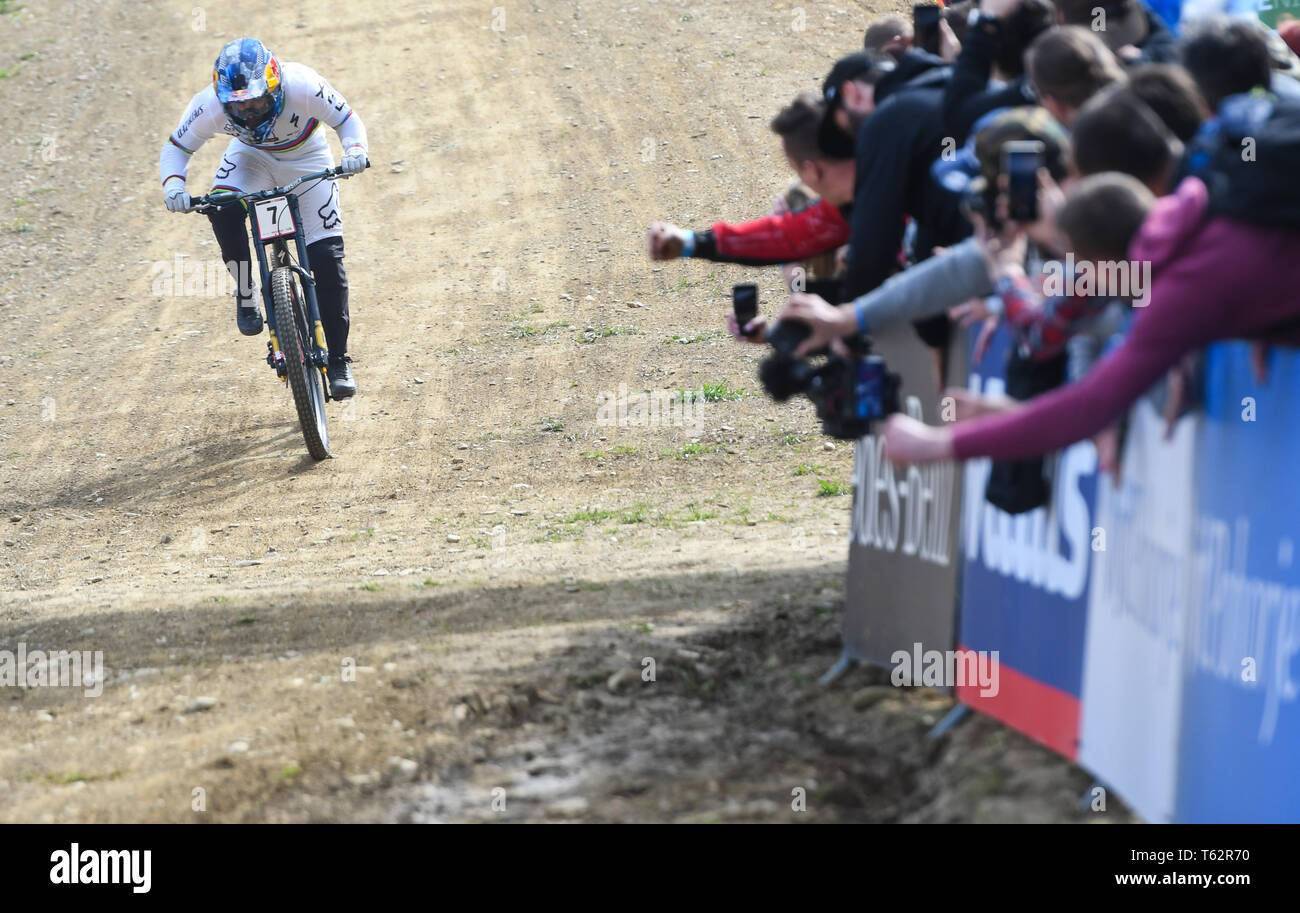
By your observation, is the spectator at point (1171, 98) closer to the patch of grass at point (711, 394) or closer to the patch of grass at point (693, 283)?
the patch of grass at point (711, 394)

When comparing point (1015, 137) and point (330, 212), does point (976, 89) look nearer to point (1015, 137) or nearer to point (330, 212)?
point (1015, 137)

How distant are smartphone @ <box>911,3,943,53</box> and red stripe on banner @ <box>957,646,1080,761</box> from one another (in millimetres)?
2636

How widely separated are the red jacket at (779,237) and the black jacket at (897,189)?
2.04ft

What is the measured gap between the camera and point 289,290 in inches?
330

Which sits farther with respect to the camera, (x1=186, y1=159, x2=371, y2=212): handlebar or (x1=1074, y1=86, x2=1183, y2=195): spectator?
(x1=186, y1=159, x2=371, y2=212): handlebar

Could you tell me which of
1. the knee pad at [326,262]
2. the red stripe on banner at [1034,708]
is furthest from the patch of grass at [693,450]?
the red stripe on banner at [1034,708]

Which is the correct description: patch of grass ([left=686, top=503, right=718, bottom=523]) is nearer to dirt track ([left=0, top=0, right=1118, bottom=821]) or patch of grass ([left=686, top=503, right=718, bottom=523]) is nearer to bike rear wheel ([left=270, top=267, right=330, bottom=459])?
dirt track ([left=0, top=0, right=1118, bottom=821])

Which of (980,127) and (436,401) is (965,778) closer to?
(980,127)

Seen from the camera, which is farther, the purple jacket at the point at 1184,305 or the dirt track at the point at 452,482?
the dirt track at the point at 452,482

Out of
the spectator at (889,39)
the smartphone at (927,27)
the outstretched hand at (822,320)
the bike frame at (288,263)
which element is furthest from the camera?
the bike frame at (288,263)

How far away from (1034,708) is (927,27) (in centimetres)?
285

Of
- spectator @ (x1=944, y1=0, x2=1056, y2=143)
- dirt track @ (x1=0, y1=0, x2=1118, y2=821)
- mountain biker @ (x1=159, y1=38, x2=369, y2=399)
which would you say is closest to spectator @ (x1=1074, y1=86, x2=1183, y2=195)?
spectator @ (x1=944, y1=0, x2=1056, y2=143)

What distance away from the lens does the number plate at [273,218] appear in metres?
8.43

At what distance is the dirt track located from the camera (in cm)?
416
